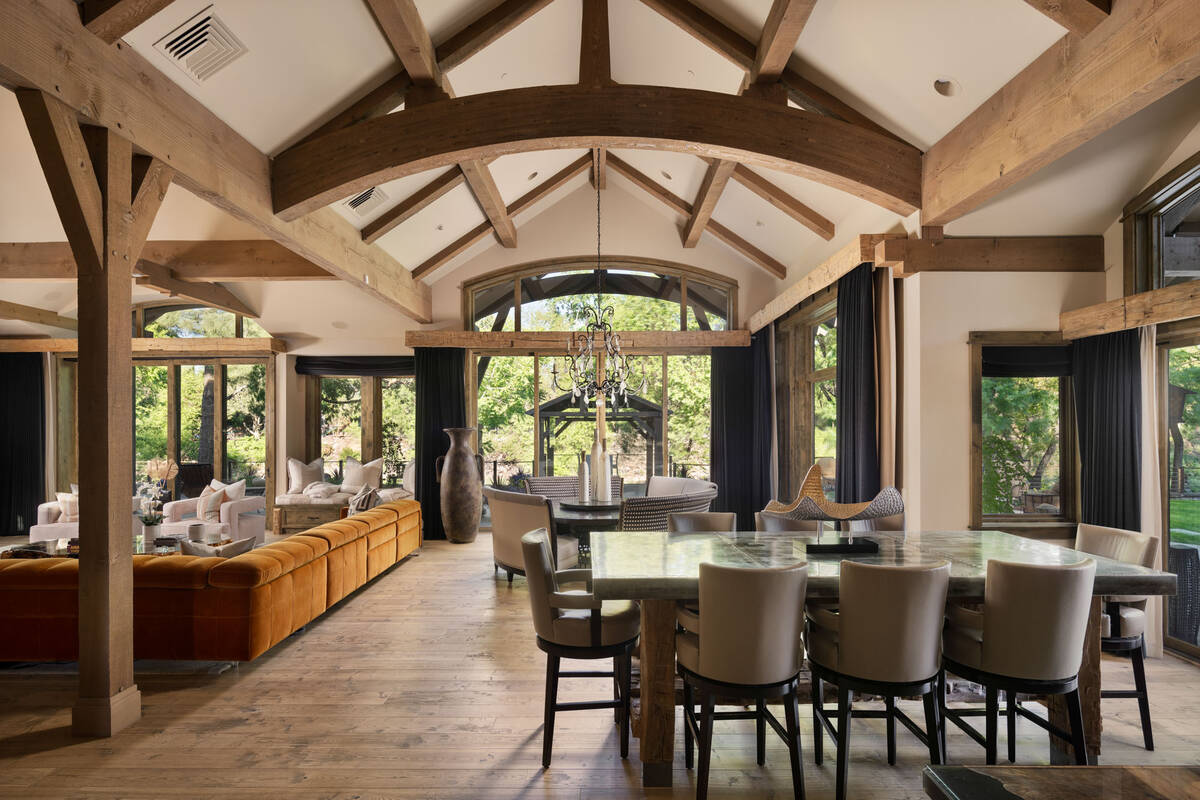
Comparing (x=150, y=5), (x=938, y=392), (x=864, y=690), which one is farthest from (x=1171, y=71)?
(x=150, y=5)

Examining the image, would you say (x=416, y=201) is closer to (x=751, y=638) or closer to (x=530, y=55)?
(x=530, y=55)

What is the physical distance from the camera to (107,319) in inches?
113

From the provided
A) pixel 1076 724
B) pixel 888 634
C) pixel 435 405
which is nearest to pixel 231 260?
pixel 435 405

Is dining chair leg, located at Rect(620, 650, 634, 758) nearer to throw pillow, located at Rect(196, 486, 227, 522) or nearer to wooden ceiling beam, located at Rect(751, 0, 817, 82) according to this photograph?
wooden ceiling beam, located at Rect(751, 0, 817, 82)

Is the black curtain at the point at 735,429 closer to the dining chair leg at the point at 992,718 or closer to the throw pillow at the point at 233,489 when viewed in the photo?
the dining chair leg at the point at 992,718

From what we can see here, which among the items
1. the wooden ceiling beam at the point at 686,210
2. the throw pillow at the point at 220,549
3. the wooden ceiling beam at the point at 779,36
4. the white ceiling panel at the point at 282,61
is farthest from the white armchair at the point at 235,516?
the wooden ceiling beam at the point at 779,36

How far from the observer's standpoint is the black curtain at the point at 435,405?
8086 mm

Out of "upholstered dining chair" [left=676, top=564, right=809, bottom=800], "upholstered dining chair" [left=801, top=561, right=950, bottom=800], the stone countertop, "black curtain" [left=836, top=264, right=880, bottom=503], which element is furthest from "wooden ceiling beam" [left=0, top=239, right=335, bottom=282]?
"upholstered dining chair" [left=801, top=561, right=950, bottom=800]

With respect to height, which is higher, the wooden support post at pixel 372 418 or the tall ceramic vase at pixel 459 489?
the wooden support post at pixel 372 418

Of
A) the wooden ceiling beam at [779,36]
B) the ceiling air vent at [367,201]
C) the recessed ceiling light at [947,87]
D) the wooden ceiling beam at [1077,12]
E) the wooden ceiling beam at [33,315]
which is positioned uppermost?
the wooden ceiling beam at [779,36]

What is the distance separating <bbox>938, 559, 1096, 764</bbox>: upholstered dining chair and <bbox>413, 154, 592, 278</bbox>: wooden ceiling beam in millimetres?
6114

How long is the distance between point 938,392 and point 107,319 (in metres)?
4.42

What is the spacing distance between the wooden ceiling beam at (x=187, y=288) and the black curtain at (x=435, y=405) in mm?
2281

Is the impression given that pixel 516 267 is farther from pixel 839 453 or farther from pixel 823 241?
pixel 839 453
